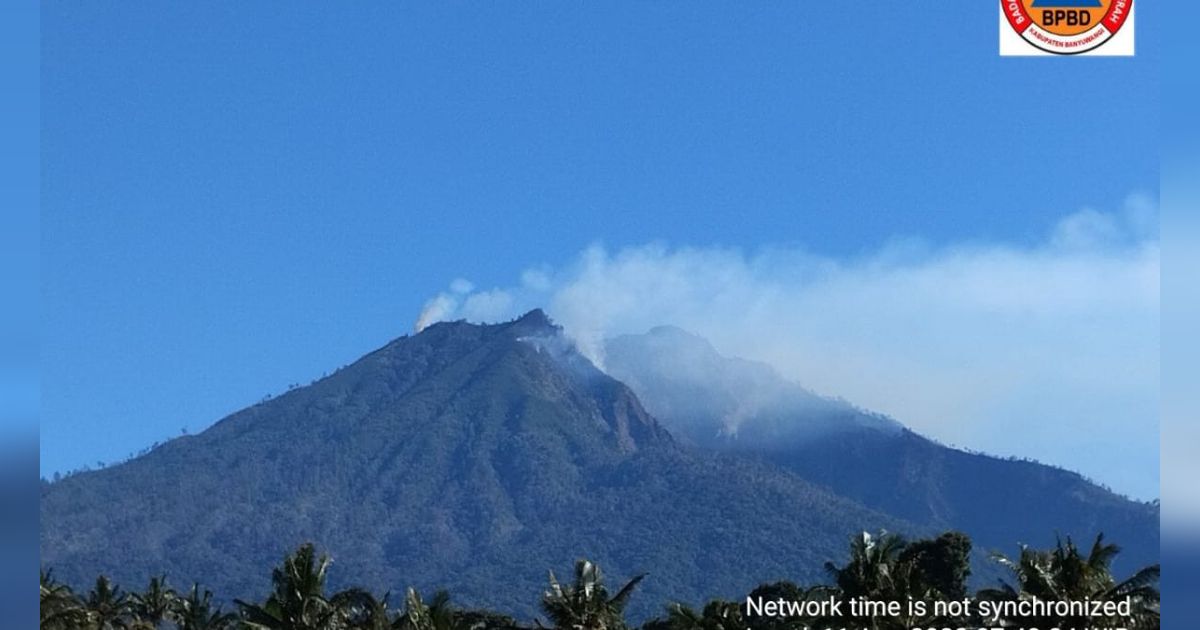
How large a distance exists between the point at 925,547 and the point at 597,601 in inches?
1241

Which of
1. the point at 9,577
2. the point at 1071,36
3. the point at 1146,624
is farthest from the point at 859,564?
the point at 9,577

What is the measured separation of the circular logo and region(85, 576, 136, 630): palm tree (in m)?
57.0

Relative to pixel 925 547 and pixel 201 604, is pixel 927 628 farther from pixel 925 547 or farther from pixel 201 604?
pixel 201 604

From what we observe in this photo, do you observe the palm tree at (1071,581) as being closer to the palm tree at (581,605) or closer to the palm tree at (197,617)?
the palm tree at (581,605)

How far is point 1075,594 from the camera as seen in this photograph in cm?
4578

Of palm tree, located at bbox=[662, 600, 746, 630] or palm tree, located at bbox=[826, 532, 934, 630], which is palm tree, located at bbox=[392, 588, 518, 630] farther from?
palm tree, located at bbox=[826, 532, 934, 630]

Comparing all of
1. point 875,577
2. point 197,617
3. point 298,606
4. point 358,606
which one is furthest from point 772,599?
point 197,617

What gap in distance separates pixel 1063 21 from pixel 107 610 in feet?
227

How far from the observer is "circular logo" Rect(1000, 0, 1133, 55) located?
2642 cm

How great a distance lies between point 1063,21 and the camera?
2656cm

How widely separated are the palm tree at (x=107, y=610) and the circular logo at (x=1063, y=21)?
187ft

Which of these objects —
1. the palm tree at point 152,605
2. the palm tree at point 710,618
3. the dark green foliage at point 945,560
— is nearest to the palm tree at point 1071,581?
the palm tree at point 710,618

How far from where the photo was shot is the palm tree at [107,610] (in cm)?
7969

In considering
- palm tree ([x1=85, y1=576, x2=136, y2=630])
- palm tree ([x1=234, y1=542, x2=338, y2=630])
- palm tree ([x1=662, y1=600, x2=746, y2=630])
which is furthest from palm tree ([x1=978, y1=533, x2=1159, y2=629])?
palm tree ([x1=85, y1=576, x2=136, y2=630])
